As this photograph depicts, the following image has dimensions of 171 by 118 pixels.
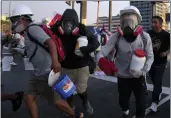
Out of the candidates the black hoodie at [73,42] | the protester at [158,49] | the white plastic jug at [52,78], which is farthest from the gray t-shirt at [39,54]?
the protester at [158,49]

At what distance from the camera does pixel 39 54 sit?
13.7 ft

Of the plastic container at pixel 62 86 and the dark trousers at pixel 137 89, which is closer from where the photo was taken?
the plastic container at pixel 62 86

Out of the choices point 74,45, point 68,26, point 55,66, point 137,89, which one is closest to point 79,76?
point 74,45

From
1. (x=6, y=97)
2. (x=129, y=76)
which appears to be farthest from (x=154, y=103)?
(x=6, y=97)

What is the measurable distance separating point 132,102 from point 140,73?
2.04 meters

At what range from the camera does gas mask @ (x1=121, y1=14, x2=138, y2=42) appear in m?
4.35

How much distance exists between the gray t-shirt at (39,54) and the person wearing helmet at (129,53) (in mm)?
778

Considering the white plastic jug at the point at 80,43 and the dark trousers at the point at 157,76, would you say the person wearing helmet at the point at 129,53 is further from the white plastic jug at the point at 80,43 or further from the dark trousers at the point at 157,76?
the dark trousers at the point at 157,76

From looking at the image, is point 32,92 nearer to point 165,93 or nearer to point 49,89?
point 49,89

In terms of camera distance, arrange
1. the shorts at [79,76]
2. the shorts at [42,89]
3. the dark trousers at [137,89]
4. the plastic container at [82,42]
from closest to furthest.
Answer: the shorts at [42,89]
the dark trousers at [137,89]
the plastic container at [82,42]
the shorts at [79,76]

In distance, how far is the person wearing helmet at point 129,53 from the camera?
4.36 meters

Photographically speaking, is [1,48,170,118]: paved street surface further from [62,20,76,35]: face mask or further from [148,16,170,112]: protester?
[62,20,76,35]: face mask

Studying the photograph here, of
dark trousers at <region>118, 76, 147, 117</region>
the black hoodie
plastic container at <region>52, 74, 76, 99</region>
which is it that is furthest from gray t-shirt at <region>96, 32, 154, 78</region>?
plastic container at <region>52, 74, 76, 99</region>

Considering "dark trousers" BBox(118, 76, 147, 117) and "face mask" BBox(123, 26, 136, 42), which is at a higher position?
"face mask" BBox(123, 26, 136, 42)
